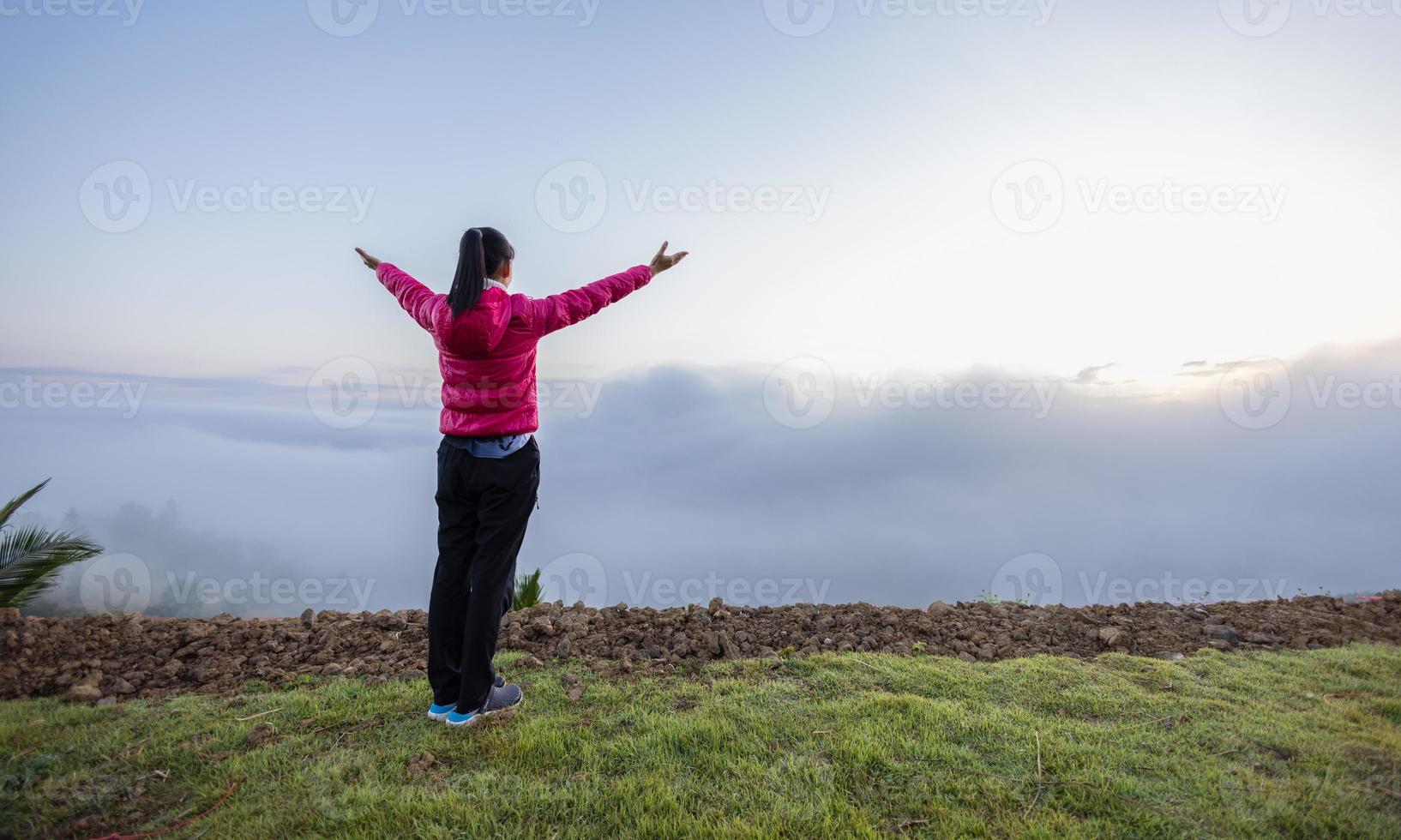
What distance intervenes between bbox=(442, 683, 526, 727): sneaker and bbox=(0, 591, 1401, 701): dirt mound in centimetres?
89

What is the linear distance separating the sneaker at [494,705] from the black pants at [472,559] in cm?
6

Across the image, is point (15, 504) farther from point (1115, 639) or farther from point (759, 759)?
point (1115, 639)

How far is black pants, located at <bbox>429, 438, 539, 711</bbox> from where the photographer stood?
4.29 metres

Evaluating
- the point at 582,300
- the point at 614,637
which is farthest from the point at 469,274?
the point at 614,637

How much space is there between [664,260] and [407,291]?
165 centimetres

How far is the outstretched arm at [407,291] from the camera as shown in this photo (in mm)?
4340

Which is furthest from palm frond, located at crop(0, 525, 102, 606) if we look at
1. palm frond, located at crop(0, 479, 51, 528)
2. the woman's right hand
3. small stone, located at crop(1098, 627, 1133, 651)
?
small stone, located at crop(1098, 627, 1133, 651)

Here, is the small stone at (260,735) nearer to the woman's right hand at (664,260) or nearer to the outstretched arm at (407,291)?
the outstretched arm at (407,291)

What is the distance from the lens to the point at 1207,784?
3.66 m

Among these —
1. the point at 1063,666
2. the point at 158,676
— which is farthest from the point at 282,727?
the point at 1063,666

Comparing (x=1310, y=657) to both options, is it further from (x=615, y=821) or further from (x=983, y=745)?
(x=615, y=821)

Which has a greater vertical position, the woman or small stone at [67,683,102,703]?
the woman

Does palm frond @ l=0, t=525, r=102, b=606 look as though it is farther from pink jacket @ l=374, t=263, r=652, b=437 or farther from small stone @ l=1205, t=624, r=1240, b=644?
small stone @ l=1205, t=624, r=1240, b=644

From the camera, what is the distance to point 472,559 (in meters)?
4.46
